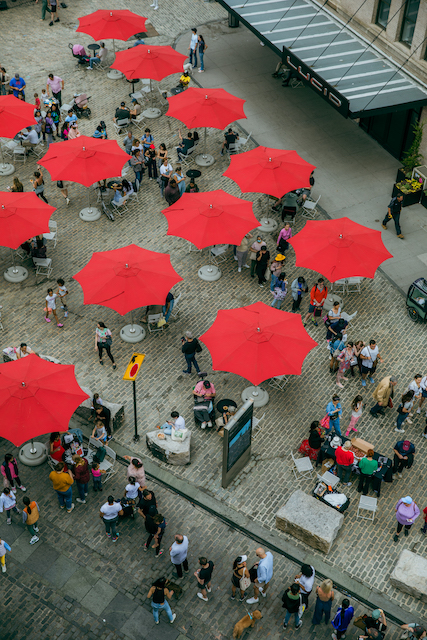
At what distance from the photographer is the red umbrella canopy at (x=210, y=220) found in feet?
65.8

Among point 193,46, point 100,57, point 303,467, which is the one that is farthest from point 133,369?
point 100,57

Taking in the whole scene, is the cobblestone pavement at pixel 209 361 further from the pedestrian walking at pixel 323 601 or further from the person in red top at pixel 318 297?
the pedestrian walking at pixel 323 601

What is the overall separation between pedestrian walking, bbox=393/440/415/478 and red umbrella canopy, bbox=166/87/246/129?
13789mm

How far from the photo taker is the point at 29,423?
47.8 ft

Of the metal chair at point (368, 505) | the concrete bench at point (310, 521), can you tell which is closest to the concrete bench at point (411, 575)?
the metal chair at point (368, 505)

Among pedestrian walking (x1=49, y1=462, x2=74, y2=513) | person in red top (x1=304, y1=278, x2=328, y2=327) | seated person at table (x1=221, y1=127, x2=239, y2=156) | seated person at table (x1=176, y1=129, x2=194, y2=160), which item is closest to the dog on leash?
pedestrian walking (x1=49, y1=462, x2=74, y2=513)

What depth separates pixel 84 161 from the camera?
22391mm

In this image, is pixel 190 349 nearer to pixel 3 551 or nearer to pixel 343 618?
pixel 3 551

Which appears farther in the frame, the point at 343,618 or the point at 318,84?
the point at 318,84

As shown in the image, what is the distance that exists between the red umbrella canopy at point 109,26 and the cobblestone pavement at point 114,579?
21490mm

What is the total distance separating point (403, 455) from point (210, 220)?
8811mm

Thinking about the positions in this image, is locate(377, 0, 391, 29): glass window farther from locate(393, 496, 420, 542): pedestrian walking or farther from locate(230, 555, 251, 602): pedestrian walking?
locate(230, 555, 251, 602): pedestrian walking

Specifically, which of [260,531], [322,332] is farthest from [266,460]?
[322,332]

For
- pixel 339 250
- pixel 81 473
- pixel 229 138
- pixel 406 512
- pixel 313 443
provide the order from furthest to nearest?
pixel 229 138 < pixel 339 250 < pixel 313 443 < pixel 81 473 < pixel 406 512
